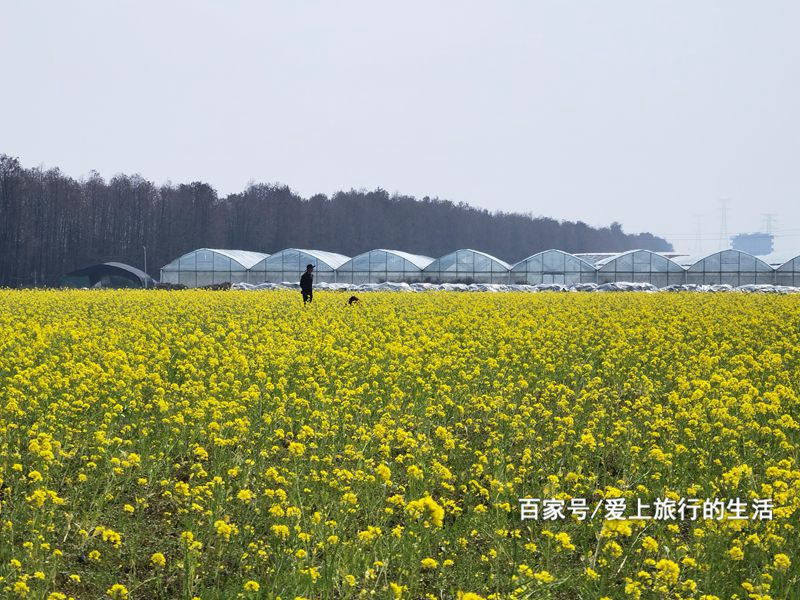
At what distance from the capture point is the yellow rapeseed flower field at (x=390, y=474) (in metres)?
5.16

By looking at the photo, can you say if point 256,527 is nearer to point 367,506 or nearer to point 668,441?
point 367,506

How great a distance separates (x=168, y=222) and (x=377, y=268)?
34766 mm

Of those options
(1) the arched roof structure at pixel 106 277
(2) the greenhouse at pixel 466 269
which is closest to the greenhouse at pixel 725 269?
(2) the greenhouse at pixel 466 269

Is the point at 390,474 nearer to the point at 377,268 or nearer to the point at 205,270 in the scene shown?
the point at 377,268

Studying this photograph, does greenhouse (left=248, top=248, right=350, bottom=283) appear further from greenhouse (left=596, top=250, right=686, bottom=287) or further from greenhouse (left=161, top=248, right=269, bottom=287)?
greenhouse (left=596, top=250, right=686, bottom=287)

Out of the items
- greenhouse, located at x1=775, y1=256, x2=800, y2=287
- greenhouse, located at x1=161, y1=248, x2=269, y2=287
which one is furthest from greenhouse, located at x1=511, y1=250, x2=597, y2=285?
greenhouse, located at x1=161, y1=248, x2=269, y2=287

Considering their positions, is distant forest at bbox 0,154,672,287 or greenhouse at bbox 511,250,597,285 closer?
greenhouse at bbox 511,250,597,285

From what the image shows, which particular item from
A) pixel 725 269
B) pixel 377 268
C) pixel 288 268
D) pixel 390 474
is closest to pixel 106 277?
pixel 288 268

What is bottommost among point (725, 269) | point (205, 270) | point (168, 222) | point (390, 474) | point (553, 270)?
point (390, 474)

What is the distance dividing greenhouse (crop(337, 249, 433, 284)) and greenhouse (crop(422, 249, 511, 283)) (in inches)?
37.6

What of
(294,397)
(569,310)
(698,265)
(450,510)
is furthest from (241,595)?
(698,265)

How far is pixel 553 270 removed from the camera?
180 feet

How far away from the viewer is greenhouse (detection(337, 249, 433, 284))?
55688 millimetres

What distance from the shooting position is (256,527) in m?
6.08
